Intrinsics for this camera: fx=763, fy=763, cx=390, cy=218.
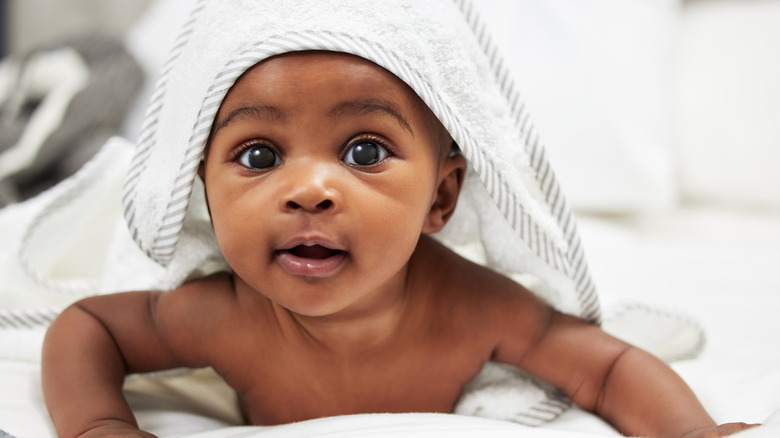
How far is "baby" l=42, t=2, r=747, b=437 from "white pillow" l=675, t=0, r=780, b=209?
941 mm

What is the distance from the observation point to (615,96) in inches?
60.7

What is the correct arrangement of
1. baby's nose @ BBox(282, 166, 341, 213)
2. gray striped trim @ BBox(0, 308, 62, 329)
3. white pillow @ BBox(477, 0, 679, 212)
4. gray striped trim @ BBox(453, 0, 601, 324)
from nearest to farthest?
baby's nose @ BBox(282, 166, 341, 213)
gray striped trim @ BBox(453, 0, 601, 324)
gray striped trim @ BBox(0, 308, 62, 329)
white pillow @ BBox(477, 0, 679, 212)

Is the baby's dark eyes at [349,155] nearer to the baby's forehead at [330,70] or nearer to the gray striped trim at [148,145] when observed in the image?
the baby's forehead at [330,70]

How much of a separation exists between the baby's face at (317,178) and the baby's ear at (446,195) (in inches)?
3.9

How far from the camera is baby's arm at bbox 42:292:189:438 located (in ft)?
2.35

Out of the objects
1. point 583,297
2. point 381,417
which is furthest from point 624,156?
point 381,417

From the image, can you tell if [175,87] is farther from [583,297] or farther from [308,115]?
[583,297]

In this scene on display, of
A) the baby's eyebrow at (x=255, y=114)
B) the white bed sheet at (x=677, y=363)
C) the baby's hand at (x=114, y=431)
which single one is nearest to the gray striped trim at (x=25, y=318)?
the white bed sheet at (x=677, y=363)

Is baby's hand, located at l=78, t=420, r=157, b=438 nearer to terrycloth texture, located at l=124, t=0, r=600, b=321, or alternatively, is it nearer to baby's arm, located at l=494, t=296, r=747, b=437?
terrycloth texture, located at l=124, t=0, r=600, b=321

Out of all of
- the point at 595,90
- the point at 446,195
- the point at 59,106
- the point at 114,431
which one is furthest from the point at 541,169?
the point at 59,106

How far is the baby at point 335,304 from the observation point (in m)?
0.67

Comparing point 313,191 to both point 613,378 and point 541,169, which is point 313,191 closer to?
point 541,169

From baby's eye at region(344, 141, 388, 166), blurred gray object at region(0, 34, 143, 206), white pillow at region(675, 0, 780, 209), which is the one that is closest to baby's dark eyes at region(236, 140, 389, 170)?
baby's eye at region(344, 141, 388, 166)

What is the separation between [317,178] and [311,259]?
8 centimetres
